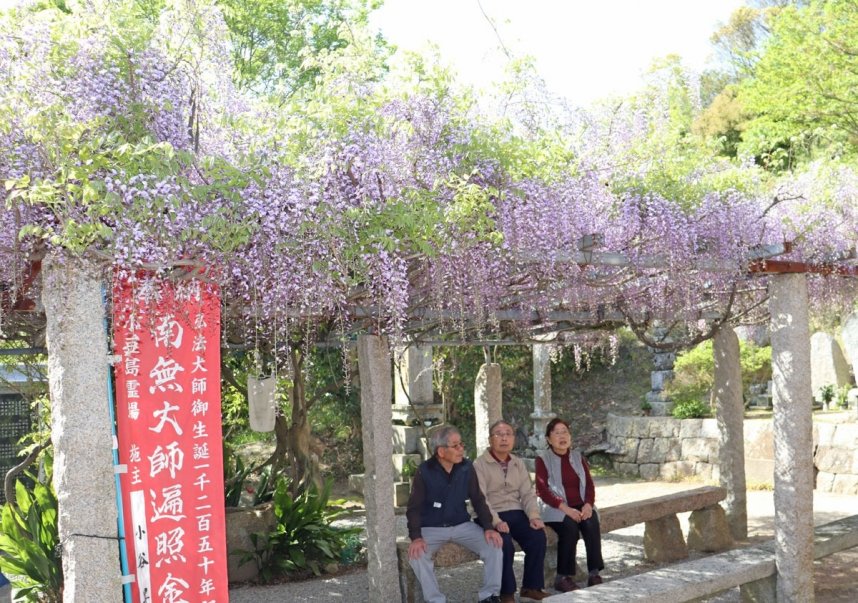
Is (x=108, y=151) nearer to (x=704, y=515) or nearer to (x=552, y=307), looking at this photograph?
(x=552, y=307)

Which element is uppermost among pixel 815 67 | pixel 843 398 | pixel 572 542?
pixel 815 67

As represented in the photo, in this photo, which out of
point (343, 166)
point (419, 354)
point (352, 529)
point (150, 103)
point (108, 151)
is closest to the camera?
point (108, 151)

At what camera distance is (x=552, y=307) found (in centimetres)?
680

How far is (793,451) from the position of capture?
5.17 m

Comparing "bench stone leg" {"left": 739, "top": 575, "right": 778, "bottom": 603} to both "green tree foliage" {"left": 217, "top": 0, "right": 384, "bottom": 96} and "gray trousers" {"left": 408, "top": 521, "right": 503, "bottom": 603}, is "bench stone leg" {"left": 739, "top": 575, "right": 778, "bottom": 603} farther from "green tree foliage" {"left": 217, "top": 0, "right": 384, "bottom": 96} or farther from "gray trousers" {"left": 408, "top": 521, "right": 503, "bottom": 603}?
"green tree foliage" {"left": 217, "top": 0, "right": 384, "bottom": 96}

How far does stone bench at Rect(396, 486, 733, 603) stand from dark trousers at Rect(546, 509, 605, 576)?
0.66 ft

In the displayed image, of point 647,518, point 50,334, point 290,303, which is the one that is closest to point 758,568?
point 647,518

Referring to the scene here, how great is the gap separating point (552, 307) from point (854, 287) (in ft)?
7.19

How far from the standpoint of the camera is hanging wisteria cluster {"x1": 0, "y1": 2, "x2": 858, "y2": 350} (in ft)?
10.3

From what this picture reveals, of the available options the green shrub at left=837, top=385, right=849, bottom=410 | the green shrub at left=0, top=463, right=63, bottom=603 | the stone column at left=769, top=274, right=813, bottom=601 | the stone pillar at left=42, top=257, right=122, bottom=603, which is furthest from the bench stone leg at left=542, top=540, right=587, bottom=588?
the green shrub at left=837, top=385, right=849, bottom=410

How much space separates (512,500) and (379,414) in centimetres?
98

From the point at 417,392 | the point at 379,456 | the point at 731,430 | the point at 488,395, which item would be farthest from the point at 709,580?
the point at 417,392

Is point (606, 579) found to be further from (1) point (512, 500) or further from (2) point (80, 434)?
(2) point (80, 434)

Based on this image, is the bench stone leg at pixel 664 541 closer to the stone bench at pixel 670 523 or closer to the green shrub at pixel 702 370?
the stone bench at pixel 670 523
